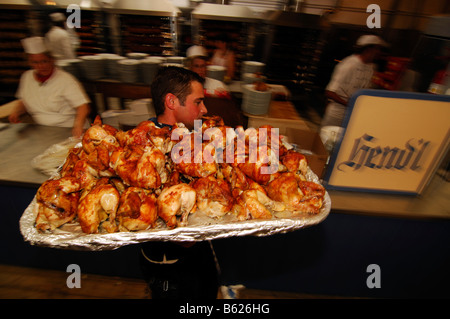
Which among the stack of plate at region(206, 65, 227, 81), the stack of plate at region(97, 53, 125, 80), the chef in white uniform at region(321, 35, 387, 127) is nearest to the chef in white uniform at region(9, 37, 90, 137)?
the stack of plate at region(97, 53, 125, 80)

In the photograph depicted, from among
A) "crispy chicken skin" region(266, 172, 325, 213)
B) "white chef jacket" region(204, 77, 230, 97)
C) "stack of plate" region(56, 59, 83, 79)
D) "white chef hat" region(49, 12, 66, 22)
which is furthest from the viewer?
"white chef hat" region(49, 12, 66, 22)

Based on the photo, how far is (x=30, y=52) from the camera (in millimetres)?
2693

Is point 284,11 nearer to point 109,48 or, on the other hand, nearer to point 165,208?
point 109,48

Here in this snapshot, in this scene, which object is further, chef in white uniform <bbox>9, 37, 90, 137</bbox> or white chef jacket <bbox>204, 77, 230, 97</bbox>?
white chef jacket <bbox>204, 77, 230, 97</bbox>

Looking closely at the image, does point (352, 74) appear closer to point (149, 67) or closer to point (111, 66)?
point (149, 67)

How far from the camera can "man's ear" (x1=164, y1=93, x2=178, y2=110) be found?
1.96 metres

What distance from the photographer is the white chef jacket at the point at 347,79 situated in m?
3.67

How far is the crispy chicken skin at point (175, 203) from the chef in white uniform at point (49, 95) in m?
2.35

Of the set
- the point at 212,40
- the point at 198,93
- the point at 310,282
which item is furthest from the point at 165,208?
the point at 212,40

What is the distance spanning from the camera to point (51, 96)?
2.97 meters

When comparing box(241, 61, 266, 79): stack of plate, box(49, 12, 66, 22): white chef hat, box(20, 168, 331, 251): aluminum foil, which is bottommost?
box(20, 168, 331, 251): aluminum foil

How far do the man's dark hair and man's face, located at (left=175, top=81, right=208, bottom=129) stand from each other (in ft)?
0.11

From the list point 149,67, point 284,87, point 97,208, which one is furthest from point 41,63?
point 284,87

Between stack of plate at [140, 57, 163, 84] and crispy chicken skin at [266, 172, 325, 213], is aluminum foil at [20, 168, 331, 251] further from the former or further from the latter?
stack of plate at [140, 57, 163, 84]
